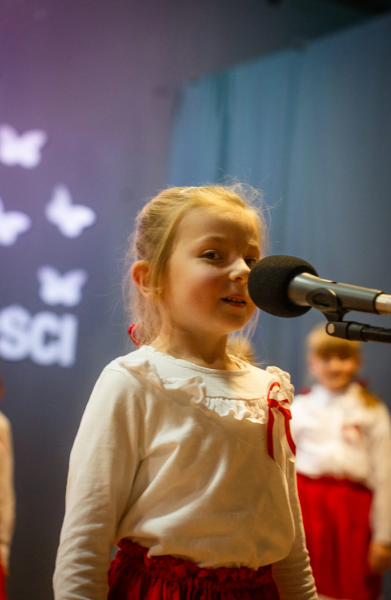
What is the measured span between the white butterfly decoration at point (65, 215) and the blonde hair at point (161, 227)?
3.33ft

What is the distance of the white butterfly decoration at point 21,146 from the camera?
72.4 inches

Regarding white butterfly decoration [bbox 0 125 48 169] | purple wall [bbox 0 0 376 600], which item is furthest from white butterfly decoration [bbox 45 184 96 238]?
white butterfly decoration [bbox 0 125 48 169]

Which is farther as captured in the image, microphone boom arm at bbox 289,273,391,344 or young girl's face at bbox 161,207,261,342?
young girl's face at bbox 161,207,261,342

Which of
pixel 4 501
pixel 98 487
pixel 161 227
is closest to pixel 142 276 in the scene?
pixel 161 227

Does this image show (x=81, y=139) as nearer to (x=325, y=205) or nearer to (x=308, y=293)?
(x=325, y=205)

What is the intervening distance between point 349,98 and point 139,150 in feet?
2.91

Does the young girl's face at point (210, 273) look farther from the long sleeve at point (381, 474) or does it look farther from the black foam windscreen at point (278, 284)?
the long sleeve at point (381, 474)

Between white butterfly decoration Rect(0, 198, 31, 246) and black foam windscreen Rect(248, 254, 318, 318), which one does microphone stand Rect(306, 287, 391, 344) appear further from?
white butterfly decoration Rect(0, 198, 31, 246)

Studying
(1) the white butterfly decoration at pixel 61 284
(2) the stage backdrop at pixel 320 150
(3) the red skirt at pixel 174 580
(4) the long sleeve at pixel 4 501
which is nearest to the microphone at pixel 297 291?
(3) the red skirt at pixel 174 580

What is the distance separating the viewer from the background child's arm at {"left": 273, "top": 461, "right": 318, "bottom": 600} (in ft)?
2.67

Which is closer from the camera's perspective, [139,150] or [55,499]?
[55,499]

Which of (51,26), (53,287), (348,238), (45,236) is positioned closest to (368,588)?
(348,238)

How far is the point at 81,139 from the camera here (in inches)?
75.7

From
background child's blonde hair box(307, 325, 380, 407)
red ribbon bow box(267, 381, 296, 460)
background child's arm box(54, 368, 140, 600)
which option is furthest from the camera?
background child's blonde hair box(307, 325, 380, 407)
